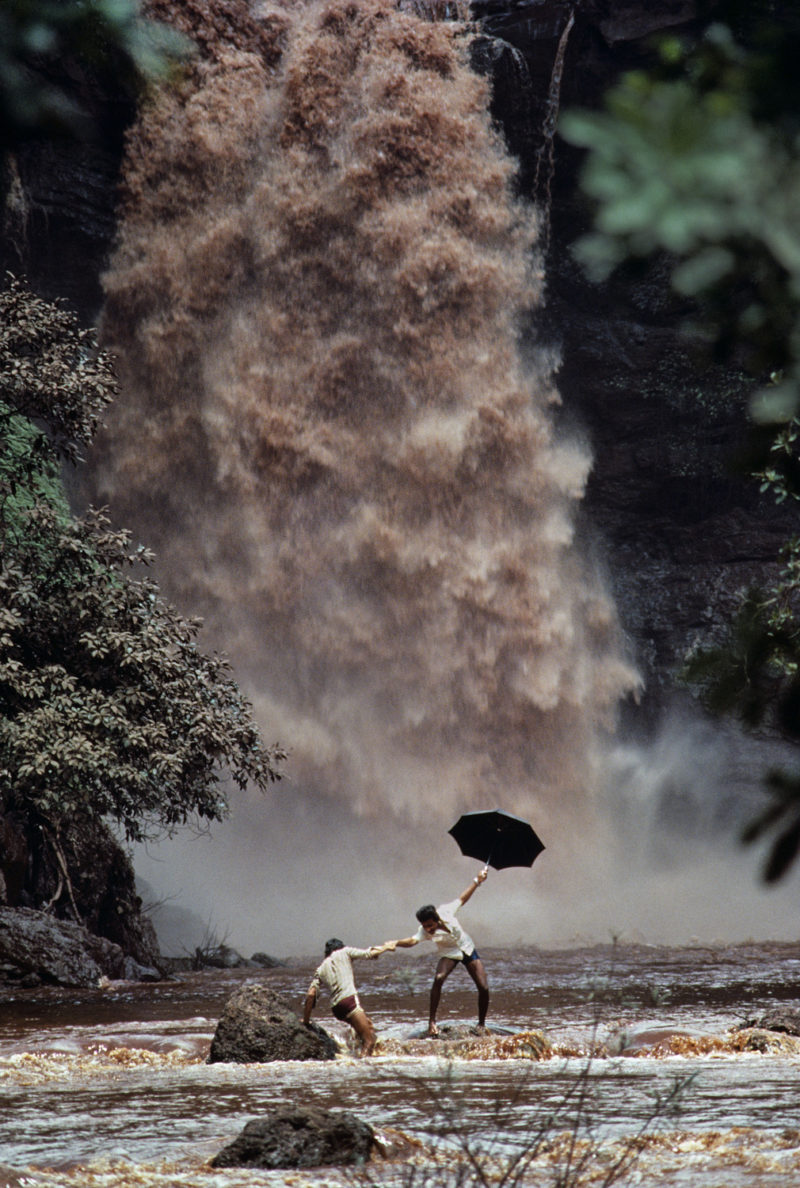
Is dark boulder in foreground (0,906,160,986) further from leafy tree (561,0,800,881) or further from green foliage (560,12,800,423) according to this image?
green foliage (560,12,800,423)

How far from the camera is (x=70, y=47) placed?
76.9 inches

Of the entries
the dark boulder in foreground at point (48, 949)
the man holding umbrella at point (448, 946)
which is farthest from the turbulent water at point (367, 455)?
the man holding umbrella at point (448, 946)

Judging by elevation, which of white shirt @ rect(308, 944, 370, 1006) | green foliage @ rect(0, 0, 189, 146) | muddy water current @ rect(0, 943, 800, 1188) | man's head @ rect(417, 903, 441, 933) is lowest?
muddy water current @ rect(0, 943, 800, 1188)

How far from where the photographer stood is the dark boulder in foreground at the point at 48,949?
13117mm

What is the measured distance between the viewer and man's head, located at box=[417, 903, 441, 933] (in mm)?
9188

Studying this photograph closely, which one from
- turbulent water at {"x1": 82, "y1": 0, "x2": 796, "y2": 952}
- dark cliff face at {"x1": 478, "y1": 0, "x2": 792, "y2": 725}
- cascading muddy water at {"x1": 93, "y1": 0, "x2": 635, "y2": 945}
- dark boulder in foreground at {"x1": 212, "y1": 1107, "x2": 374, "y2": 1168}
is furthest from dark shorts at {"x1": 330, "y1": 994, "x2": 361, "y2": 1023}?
dark cliff face at {"x1": 478, "y1": 0, "x2": 792, "y2": 725}

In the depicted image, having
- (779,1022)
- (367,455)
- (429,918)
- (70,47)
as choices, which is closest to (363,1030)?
(429,918)

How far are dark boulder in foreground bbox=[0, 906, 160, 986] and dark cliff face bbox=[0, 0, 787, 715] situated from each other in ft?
47.3

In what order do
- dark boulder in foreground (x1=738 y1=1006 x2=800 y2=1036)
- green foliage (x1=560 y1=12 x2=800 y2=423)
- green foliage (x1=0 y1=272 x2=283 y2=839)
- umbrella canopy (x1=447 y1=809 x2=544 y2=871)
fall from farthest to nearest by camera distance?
green foliage (x1=0 y1=272 x2=283 y2=839) → umbrella canopy (x1=447 y1=809 x2=544 y2=871) → dark boulder in foreground (x1=738 y1=1006 x2=800 y2=1036) → green foliage (x1=560 y1=12 x2=800 y2=423)

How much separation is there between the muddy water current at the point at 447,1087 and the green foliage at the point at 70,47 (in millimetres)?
1967

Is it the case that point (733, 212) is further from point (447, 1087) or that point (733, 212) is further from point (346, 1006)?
point (346, 1006)

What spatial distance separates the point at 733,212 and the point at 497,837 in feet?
31.4

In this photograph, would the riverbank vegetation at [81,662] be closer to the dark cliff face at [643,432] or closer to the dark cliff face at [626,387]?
the dark cliff face at [626,387]

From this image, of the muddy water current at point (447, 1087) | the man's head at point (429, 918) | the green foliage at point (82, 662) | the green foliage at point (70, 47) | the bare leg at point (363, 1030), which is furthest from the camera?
the green foliage at point (82, 662)
